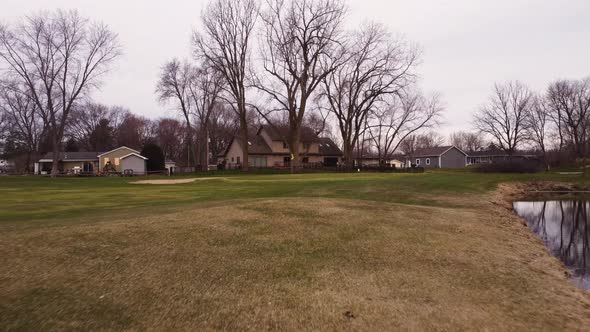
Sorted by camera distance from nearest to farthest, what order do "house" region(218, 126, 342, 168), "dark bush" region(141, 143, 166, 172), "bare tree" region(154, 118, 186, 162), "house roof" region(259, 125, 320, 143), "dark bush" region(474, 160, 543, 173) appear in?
"dark bush" region(474, 160, 543, 173) → "dark bush" region(141, 143, 166, 172) → "house" region(218, 126, 342, 168) → "house roof" region(259, 125, 320, 143) → "bare tree" region(154, 118, 186, 162)

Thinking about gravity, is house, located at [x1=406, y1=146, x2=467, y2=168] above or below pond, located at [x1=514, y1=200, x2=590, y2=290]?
above

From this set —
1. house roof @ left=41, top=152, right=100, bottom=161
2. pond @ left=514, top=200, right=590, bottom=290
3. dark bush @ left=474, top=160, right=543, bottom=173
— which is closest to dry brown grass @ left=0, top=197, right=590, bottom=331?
pond @ left=514, top=200, right=590, bottom=290

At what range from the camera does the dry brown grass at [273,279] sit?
4727 millimetres

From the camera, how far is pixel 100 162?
2415 inches

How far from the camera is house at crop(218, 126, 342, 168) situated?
211ft

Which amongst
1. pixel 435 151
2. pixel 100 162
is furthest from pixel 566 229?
pixel 435 151

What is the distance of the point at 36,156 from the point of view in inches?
2963

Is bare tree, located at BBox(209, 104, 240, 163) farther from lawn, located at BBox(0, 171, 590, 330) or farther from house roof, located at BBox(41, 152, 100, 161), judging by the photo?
lawn, located at BBox(0, 171, 590, 330)

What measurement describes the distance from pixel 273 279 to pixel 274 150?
59860 mm

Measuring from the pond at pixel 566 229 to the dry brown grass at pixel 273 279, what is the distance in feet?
2.80

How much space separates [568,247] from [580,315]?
7.69 meters

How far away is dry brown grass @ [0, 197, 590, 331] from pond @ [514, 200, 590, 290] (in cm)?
85

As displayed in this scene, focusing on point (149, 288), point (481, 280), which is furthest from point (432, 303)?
point (149, 288)

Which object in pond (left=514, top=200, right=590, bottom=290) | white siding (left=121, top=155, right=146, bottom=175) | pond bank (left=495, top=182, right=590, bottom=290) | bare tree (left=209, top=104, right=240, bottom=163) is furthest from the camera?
bare tree (left=209, top=104, right=240, bottom=163)
